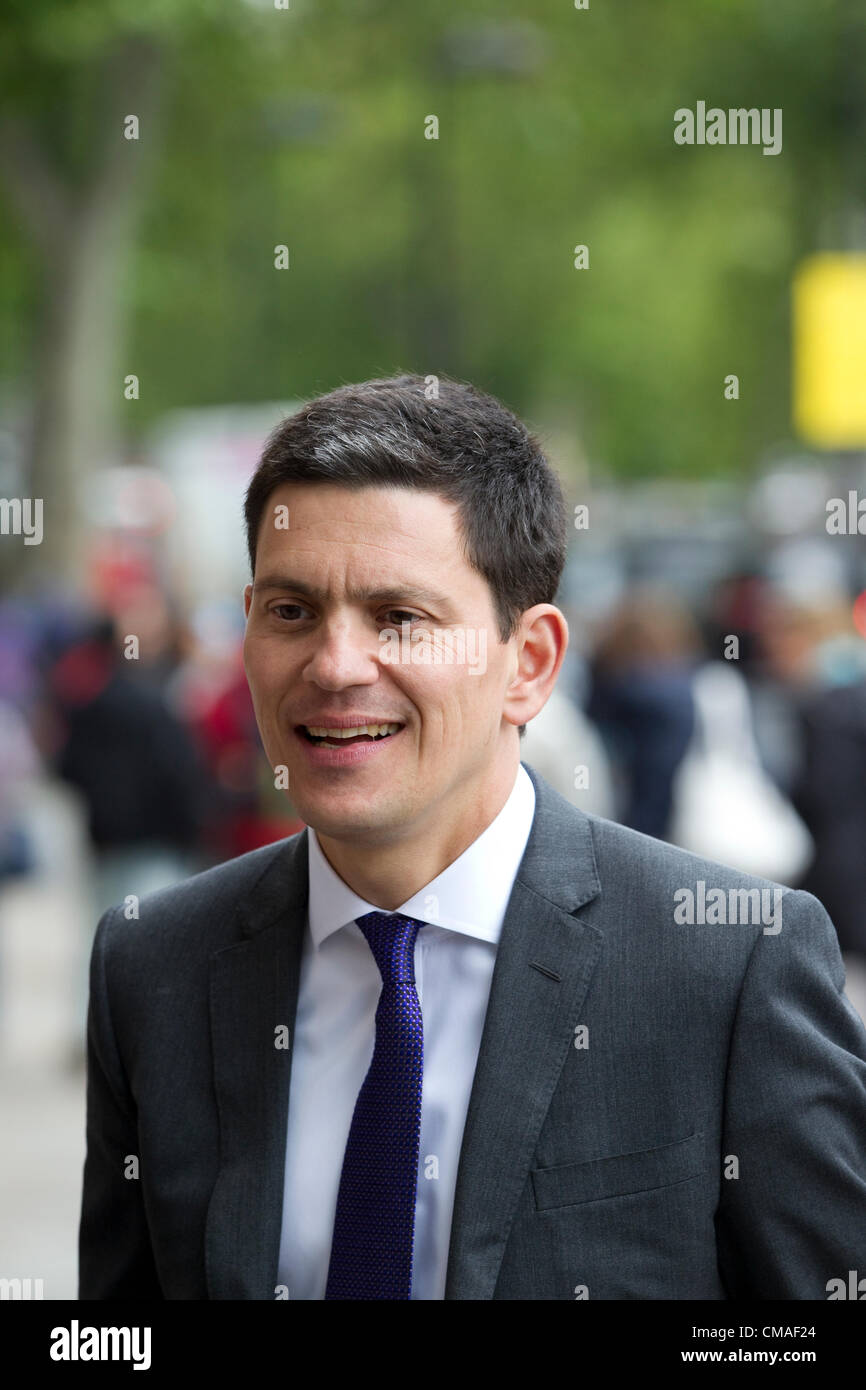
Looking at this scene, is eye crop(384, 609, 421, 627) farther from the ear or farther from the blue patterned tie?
the blue patterned tie

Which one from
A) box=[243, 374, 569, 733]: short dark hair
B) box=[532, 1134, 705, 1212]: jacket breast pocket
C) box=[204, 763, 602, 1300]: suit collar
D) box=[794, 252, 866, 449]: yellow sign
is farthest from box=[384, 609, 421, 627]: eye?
box=[794, 252, 866, 449]: yellow sign

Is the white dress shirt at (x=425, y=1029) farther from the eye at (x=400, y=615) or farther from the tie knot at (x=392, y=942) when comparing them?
the eye at (x=400, y=615)

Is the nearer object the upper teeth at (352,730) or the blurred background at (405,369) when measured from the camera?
the upper teeth at (352,730)

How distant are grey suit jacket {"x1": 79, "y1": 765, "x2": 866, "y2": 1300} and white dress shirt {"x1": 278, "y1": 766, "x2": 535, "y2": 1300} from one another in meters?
0.04

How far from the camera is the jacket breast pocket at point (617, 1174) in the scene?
2.45 metres

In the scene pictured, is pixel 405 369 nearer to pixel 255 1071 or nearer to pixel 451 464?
pixel 451 464

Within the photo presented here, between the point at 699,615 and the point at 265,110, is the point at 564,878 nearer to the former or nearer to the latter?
the point at 699,615

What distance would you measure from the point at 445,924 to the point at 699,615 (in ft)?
59.8

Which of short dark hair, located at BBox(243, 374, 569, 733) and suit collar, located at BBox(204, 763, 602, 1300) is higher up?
short dark hair, located at BBox(243, 374, 569, 733)

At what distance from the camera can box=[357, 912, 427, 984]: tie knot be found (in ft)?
8.58

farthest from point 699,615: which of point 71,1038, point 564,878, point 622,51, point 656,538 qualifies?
point 564,878

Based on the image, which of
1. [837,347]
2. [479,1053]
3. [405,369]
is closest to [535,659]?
[479,1053]

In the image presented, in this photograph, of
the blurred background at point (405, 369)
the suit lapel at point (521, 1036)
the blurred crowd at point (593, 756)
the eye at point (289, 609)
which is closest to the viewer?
the suit lapel at point (521, 1036)

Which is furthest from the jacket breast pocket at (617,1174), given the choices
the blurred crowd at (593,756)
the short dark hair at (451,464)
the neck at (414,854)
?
the blurred crowd at (593,756)
